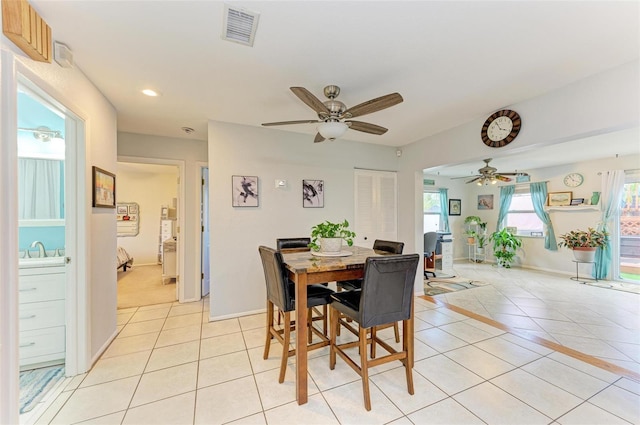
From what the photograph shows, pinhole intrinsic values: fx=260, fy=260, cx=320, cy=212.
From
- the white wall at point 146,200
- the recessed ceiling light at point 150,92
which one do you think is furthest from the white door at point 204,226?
the white wall at point 146,200

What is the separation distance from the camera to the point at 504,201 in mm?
6949

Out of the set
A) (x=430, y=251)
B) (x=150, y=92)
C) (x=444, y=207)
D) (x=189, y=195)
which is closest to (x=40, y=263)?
(x=150, y=92)

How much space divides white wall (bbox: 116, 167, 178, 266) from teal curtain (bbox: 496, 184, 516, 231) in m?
8.66

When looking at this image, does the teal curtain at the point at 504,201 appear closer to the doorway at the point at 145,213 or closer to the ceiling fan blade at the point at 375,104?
the ceiling fan blade at the point at 375,104

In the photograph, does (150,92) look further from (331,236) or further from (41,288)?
(331,236)

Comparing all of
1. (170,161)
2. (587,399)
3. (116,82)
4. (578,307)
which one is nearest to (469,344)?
(587,399)

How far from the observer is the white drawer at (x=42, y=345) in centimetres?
215

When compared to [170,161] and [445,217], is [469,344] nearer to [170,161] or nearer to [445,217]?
[170,161]

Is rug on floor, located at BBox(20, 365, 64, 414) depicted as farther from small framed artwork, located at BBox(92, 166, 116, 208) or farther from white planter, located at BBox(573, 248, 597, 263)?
white planter, located at BBox(573, 248, 597, 263)

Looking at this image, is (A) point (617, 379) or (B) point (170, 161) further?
(B) point (170, 161)

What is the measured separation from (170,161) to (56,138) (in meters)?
1.25

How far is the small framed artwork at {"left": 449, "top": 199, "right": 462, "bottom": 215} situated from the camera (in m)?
7.61

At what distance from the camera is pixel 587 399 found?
73.0 inches

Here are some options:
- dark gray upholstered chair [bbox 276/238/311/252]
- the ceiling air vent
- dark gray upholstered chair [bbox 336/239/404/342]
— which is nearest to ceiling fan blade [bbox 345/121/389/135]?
the ceiling air vent
